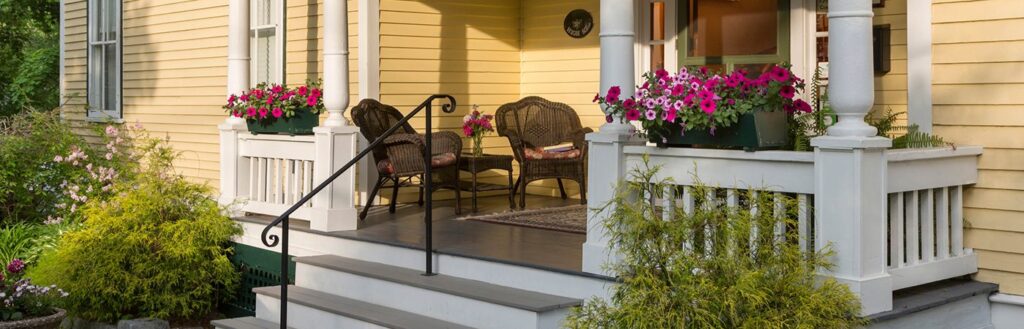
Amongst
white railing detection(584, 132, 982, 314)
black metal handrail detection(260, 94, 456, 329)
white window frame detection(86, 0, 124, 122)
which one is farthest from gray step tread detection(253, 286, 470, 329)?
white window frame detection(86, 0, 124, 122)

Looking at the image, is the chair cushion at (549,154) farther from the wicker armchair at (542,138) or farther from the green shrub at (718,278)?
the green shrub at (718,278)

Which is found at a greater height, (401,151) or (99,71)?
(99,71)

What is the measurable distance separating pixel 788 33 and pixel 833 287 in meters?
3.12

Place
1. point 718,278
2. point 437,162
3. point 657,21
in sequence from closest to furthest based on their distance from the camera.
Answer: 1. point 718,278
2. point 437,162
3. point 657,21

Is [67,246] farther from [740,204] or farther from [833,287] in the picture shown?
[833,287]

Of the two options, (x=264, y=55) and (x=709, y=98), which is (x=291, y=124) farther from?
(x=709, y=98)

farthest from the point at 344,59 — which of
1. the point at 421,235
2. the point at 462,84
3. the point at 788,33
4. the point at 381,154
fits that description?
the point at 788,33

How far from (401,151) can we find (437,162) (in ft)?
0.85

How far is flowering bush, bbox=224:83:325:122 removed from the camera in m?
7.62

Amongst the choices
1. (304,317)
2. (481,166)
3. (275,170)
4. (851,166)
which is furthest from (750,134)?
(275,170)

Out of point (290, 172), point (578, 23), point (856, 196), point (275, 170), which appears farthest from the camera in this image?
point (578, 23)

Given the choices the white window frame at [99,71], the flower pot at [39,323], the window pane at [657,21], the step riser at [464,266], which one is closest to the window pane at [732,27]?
the window pane at [657,21]

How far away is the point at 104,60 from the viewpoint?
1255cm

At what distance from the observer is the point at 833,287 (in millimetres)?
4504
